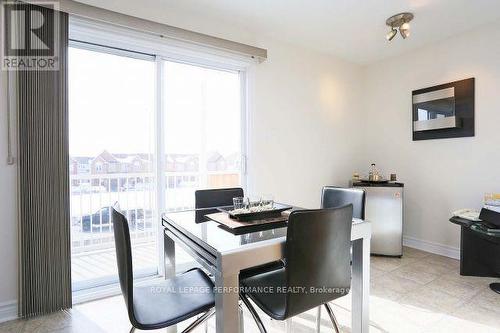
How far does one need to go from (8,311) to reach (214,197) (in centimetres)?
165

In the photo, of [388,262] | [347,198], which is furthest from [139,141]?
[388,262]

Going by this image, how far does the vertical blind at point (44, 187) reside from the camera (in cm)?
191

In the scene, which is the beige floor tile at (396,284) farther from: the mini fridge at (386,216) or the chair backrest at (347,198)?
the chair backrest at (347,198)

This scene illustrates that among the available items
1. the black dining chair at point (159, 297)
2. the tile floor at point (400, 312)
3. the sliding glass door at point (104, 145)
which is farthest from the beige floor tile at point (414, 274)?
the sliding glass door at point (104, 145)

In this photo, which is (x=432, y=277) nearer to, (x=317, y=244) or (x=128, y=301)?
(x=317, y=244)

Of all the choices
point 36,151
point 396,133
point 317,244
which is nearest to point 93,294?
point 36,151

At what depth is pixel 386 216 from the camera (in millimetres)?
3113

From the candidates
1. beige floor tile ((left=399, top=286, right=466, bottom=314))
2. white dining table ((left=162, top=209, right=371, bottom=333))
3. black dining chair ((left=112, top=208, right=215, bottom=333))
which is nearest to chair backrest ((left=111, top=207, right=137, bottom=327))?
black dining chair ((left=112, top=208, right=215, bottom=333))

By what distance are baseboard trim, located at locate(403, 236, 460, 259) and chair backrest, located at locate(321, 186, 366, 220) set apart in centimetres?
199

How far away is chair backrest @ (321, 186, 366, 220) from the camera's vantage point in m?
1.89

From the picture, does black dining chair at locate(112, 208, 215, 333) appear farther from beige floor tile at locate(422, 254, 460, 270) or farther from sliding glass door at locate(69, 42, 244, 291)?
beige floor tile at locate(422, 254, 460, 270)

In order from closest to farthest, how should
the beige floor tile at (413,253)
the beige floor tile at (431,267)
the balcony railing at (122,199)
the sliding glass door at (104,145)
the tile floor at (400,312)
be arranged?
the tile floor at (400,312) < the sliding glass door at (104,145) < the beige floor tile at (431,267) < the balcony railing at (122,199) < the beige floor tile at (413,253)

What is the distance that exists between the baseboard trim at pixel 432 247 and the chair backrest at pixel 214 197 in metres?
2.66

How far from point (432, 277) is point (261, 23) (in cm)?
302
